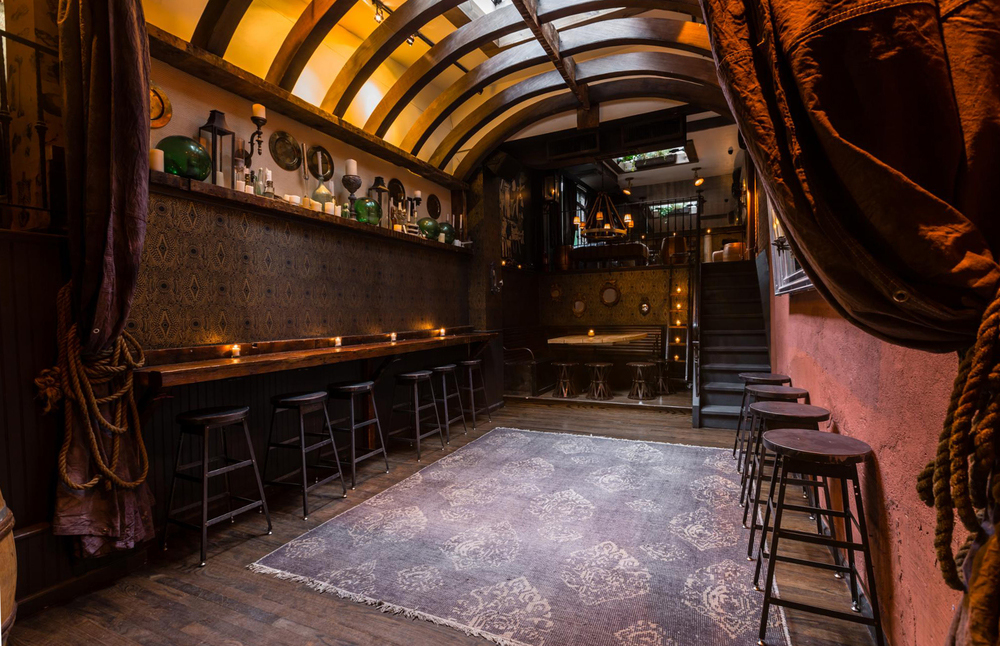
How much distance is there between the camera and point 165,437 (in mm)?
2943

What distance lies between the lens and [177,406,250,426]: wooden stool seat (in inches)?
102

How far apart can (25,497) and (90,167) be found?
5.39 feet

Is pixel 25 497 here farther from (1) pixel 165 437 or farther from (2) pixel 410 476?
(2) pixel 410 476

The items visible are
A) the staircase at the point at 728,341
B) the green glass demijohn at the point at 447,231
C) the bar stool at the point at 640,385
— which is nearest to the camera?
the staircase at the point at 728,341

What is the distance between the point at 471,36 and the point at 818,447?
175 inches

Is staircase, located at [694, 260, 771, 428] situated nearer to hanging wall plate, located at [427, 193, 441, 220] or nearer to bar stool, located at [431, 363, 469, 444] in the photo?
bar stool, located at [431, 363, 469, 444]

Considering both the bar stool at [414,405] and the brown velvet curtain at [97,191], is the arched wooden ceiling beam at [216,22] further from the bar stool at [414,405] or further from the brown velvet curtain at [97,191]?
the bar stool at [414,405]

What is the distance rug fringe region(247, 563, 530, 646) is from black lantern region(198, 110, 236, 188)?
2.68m

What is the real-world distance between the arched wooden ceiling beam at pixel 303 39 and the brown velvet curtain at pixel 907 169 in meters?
3.78

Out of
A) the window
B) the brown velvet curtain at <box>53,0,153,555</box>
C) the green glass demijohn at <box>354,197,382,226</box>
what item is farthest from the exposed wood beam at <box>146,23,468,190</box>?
the window

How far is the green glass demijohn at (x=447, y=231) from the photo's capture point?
606 cm

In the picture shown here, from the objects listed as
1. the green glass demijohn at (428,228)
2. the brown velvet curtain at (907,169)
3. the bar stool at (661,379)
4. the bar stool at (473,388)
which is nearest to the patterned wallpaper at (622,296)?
the bar stool at (661,379)

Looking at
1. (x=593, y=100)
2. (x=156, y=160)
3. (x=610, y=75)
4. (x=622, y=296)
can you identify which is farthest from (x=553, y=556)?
(x=622, y=296)

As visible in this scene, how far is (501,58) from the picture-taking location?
195 inches
